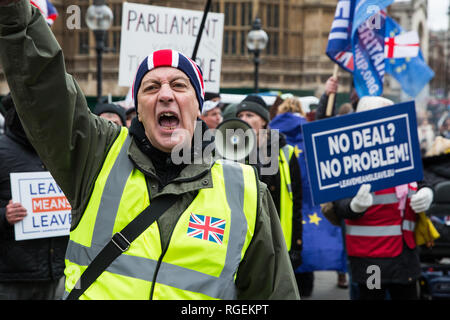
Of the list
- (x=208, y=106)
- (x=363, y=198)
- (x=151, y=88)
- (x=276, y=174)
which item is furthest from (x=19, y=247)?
(x=208, y=106)

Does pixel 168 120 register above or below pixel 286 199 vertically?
→ above

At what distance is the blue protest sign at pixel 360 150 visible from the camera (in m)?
4.14

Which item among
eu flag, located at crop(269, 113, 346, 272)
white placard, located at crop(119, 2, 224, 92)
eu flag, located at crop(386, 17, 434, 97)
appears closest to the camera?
eu flag, located at crop(269, 113, 346, 272)

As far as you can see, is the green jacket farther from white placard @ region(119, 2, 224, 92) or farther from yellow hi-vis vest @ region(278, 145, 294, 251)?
white placard @ region(119, 2, 224, 92)

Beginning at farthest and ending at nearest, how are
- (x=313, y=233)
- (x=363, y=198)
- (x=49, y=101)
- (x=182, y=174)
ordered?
(x=313, y=233), (x=363, y=198), (x=182, y=174), (x=49, y=101)

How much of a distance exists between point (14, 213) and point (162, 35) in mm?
3555

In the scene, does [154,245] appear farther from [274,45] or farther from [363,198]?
[274,45]

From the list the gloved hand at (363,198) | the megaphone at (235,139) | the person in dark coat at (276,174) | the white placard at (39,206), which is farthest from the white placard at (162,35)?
the white placard at (39,206)

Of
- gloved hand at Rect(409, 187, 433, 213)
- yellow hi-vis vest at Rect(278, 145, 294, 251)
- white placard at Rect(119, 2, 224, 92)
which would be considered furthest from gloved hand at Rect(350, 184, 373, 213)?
white placard at Rect(119, 2, 224, 92)

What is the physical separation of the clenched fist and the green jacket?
5.77 ft

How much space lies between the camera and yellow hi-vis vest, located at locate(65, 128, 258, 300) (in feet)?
6.12

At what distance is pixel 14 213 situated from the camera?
3.60 metres
